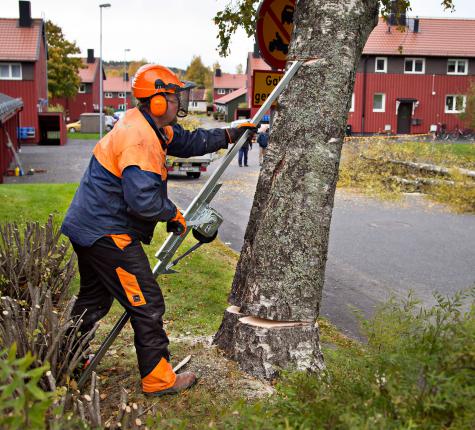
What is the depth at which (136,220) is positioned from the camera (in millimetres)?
4113

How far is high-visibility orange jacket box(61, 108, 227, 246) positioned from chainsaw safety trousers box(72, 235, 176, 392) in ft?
0.28

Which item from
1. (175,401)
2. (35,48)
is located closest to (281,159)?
(175,401)

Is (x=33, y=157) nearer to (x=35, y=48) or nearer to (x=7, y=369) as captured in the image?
(x=35, y=48)

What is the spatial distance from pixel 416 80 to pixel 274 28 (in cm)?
4742

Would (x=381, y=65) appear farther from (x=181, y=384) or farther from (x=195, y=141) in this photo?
(x=181, y=384)

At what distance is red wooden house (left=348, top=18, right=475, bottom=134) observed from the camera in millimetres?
50406

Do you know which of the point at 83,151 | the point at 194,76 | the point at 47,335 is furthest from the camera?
the point at 194,76

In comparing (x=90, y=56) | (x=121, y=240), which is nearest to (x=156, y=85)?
(x=121, y=240)

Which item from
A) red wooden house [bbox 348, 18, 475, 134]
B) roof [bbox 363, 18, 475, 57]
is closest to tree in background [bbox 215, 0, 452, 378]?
roof [bbox 363, 18, 475, 57]

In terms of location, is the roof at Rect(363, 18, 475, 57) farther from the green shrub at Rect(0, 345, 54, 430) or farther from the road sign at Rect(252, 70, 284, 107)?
the green shrub at Rect(0, 345, 54, 430)

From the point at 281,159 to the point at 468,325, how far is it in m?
2.16

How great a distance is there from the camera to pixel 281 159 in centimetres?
458

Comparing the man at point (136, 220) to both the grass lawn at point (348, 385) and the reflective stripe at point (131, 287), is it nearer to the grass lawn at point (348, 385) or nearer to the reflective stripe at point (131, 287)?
the reflective stripe at point (131, 287)

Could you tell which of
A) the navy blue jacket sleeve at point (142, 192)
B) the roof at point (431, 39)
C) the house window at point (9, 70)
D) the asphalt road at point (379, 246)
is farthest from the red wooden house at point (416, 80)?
the navy blue jacket sleeve at point (142, 192)
